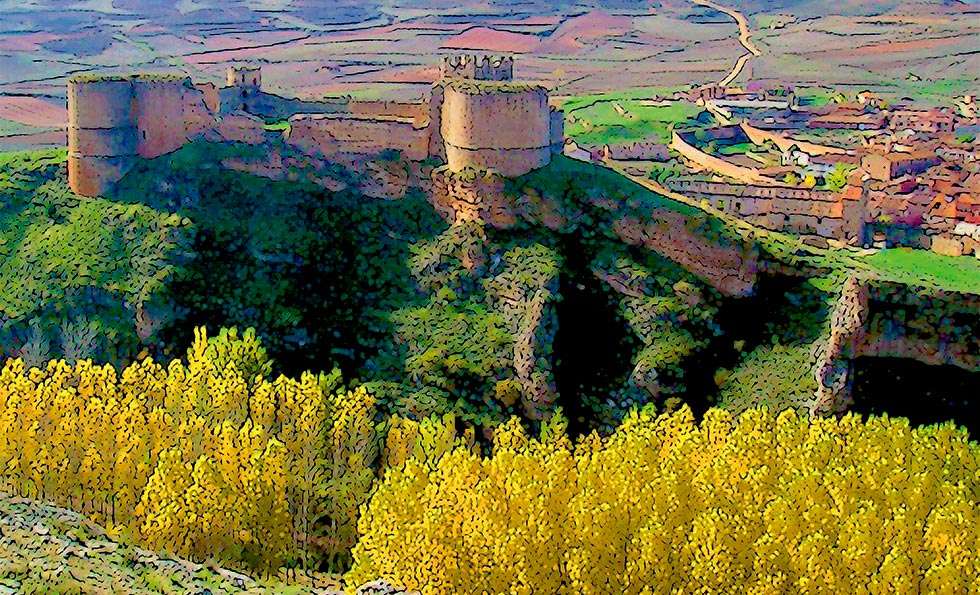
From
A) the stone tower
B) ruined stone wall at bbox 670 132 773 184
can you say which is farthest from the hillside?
ruined stone wall at bbox 670 132 773 184

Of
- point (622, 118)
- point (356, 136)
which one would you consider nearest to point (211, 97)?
point (356, 136)

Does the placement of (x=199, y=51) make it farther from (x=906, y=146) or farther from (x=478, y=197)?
(x=478, y=197)

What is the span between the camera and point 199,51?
131m

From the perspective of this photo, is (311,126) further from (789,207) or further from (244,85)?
(789,207)

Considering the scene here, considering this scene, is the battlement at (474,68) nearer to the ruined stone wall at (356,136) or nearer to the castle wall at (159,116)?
the ruined stone wall at (356,136)

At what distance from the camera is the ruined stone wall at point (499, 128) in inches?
1572

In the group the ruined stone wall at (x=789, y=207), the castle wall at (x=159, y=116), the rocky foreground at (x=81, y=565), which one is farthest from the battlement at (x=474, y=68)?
the rocky foreground at (x=81, y=565)

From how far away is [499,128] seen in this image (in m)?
40.2

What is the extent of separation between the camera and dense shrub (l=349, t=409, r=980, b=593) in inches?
902

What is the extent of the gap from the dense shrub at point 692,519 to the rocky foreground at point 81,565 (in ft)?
9.33

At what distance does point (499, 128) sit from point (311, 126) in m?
6.61

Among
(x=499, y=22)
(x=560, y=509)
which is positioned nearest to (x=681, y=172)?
(x=560, y=509)

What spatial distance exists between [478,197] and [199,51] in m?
97.5

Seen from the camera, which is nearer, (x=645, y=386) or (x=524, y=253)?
(x=645, y=386)
